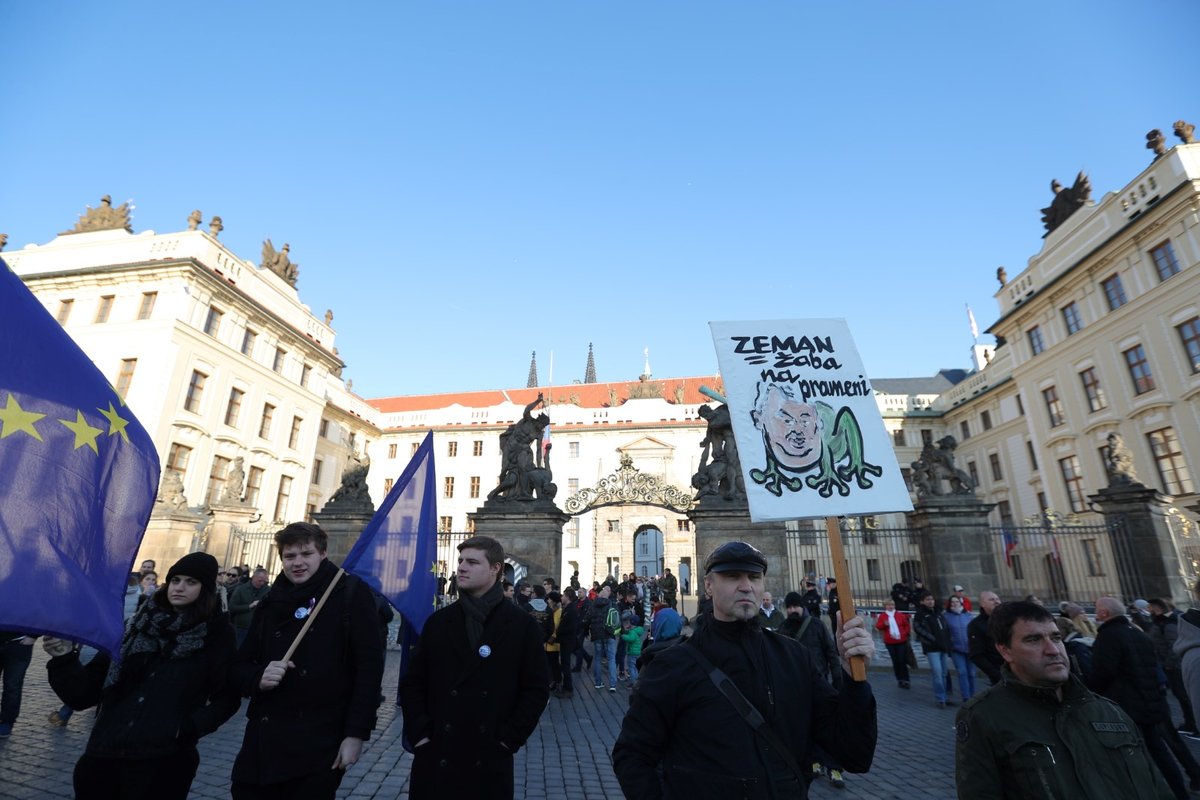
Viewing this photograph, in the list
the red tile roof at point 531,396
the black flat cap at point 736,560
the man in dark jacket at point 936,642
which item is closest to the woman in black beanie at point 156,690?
the black flat cap at point 736,560

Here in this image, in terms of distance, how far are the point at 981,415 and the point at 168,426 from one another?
45070mm

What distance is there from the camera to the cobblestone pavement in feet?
16.9

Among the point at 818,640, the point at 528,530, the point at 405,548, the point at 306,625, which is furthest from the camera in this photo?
the point at 528,530

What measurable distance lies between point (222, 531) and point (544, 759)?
16.9 metres

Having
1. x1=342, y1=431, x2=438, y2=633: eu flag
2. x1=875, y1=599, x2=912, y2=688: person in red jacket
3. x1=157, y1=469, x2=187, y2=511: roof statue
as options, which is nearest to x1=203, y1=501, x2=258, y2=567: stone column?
x1=157, y1=469, x2=187, y2=511: roof statue

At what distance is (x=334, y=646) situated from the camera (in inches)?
123

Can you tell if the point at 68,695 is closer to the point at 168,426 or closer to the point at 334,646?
the point at 334,646

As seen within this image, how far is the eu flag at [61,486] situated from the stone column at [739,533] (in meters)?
11.7

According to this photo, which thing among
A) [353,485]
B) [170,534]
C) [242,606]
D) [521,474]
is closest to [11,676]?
[242,606]

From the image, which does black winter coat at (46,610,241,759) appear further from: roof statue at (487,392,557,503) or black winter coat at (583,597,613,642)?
roof statue at (487,392,557,503)

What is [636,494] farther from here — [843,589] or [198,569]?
[843,589]

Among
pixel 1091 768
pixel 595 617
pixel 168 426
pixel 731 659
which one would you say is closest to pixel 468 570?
pixel 731 659

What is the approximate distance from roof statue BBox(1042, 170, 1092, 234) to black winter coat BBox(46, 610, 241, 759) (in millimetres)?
36162

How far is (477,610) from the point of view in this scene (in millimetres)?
3234
